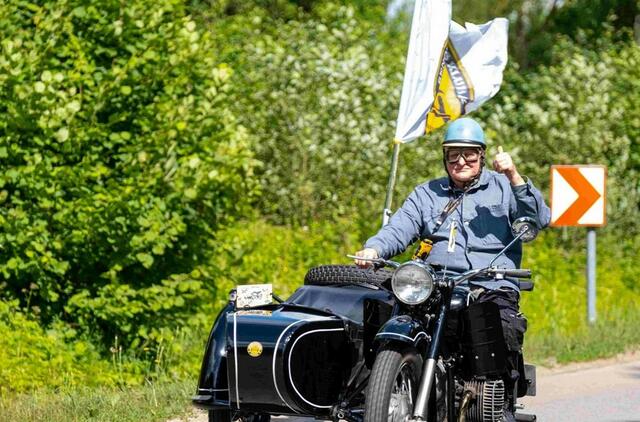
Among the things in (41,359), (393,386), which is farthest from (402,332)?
(41,359)

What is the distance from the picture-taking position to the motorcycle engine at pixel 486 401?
6.44m

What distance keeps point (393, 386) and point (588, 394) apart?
421 cm

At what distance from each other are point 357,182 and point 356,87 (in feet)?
4.69

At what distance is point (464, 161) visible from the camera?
677 cm

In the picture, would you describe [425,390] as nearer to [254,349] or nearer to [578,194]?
[254,349]

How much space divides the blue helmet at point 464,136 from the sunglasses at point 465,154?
0.05 meters

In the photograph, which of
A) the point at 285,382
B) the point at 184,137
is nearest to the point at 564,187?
the point at 184,137

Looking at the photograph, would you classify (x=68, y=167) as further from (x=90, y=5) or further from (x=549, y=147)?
(x=549, y=147)

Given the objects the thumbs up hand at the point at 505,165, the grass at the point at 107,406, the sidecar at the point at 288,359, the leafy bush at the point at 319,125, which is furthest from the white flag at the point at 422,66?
the leafy bush at the point at 319,125

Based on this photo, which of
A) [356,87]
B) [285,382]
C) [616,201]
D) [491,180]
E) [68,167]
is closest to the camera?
[285,382]

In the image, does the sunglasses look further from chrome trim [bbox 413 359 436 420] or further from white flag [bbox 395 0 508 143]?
white flag [bbox 395 0 508 143]

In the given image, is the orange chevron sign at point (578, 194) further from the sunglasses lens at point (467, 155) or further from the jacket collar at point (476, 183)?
the sunglasses lens at point (467, 155)

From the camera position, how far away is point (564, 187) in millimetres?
12734

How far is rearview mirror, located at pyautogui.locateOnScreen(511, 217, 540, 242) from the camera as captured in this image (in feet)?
20.5
